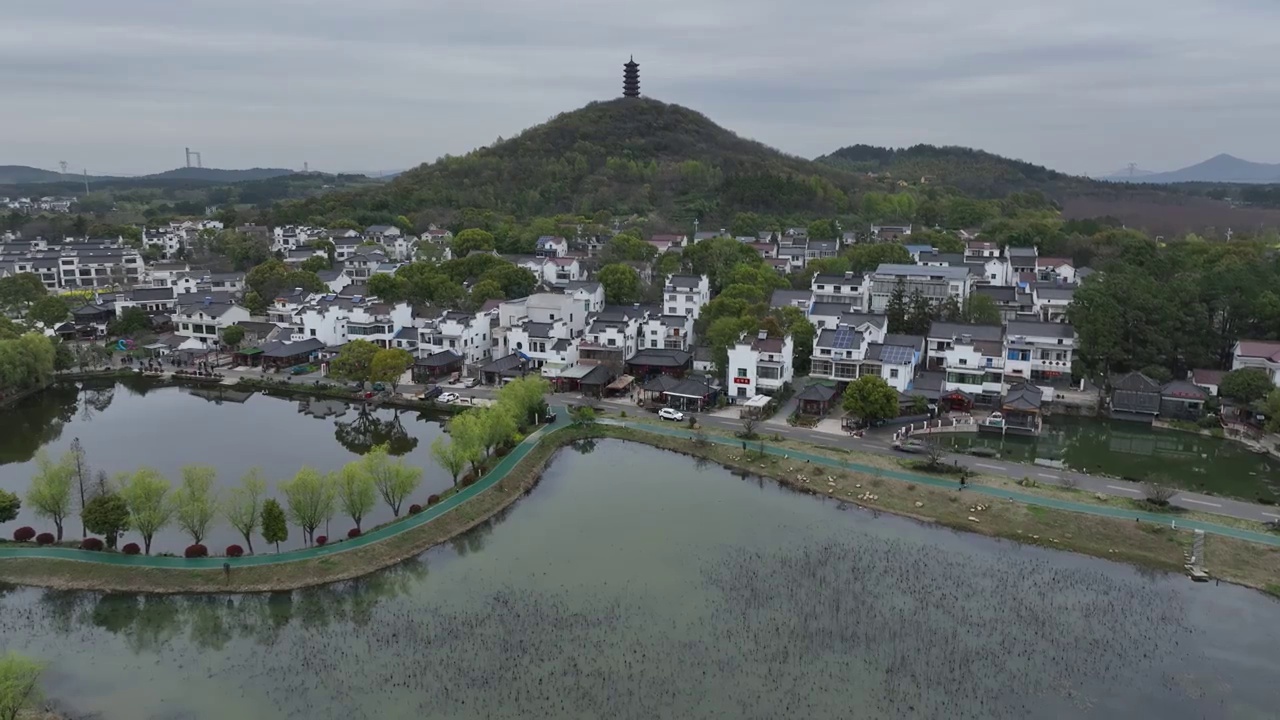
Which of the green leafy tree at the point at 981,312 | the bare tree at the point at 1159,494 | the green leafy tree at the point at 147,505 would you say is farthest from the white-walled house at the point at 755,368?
the green leafy tree at the point at 147,505

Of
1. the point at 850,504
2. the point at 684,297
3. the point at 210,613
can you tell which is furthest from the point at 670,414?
the point at 210,613

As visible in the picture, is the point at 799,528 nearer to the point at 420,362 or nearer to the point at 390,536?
the point at 390,536

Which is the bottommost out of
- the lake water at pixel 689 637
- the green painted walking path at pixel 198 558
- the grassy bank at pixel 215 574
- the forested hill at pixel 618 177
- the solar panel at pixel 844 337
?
Result: the lake water at pixel 689 637

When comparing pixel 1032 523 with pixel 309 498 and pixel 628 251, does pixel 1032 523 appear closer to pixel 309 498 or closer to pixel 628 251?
pixel 309 498

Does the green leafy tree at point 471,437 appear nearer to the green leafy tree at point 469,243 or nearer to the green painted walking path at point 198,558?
the green painted walking path at point 198,558

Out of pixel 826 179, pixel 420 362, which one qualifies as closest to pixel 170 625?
pixel 420 362

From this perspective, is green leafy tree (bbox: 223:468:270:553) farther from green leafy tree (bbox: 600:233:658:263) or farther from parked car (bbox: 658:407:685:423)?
green leafy tree (bbox: 600:233:658:263)

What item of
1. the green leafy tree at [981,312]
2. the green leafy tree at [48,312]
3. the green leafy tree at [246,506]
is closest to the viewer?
the green leafy tree at [246,506]

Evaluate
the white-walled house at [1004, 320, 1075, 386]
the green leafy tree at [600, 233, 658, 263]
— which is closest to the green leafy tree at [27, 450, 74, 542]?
the white-walled house at [1004, 320, 1075, 386]
